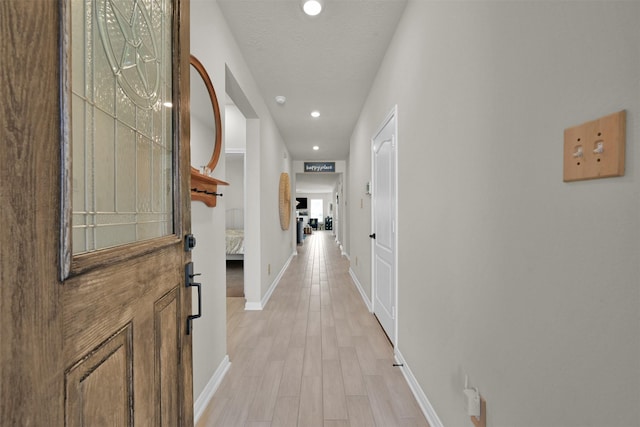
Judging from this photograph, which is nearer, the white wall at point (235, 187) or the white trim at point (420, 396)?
the white trim at point (420, 396)

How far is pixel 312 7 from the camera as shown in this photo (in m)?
1.94

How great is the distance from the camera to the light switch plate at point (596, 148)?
0.59 m

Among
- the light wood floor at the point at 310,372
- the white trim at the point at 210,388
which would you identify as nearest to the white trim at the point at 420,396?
the light wood floor at the point at 310,372

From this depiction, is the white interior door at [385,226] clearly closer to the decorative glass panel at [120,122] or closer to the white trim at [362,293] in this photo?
the white trim at [362,293]

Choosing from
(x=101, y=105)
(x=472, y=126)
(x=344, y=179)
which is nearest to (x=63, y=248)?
(x=101, y=105)

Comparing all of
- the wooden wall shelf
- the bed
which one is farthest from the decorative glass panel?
the bed

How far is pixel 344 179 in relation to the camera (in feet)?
26.1

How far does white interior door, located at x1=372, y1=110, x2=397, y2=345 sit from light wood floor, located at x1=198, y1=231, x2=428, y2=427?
240 millimetres

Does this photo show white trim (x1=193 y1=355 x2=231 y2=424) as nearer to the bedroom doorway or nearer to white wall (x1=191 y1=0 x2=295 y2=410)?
white wall (x1=191 y1=0 x2=295 y2=410)

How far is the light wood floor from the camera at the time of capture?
1.63m

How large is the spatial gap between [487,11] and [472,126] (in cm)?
41

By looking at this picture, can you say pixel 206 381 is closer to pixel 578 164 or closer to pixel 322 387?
pixel 322 387

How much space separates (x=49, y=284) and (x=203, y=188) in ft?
4.02

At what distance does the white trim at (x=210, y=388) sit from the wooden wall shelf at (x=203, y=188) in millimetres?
1140
